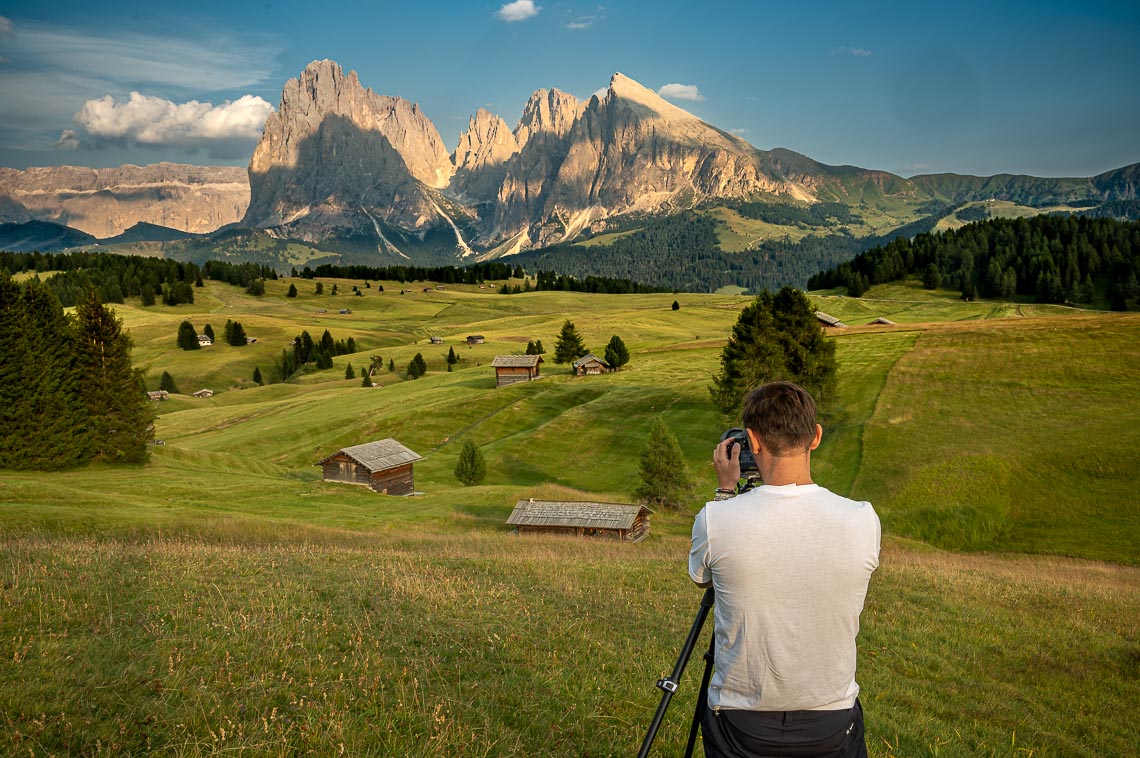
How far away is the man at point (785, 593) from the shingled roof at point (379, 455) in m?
47.8

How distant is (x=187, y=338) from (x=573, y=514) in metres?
135

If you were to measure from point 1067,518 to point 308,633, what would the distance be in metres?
42.8

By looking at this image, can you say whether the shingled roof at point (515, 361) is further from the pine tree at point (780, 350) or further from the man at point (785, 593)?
the man at point (785, 593)

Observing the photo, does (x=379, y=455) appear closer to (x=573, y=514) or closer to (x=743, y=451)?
(x=573, y=514)

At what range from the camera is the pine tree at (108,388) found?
1773 inches

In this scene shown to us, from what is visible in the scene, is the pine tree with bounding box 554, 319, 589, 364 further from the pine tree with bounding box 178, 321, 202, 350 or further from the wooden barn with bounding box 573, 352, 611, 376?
the pine tree with bounding box 178, 321, 202, 350

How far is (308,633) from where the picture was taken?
884 cm

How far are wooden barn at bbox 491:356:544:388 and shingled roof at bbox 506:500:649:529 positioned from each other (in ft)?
162

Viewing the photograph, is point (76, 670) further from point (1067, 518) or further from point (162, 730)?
point (1067, 518)

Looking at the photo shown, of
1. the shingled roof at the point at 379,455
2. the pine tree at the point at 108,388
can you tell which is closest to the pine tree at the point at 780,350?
the shingled roof at the point at 379,455

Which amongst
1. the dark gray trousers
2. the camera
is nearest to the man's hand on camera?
the camera

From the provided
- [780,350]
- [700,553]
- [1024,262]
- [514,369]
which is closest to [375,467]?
[780,350]

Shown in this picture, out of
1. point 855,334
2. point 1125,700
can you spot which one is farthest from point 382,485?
point 855,334

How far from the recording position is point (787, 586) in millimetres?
4109
